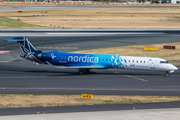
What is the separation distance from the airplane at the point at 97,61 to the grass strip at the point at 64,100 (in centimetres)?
1258

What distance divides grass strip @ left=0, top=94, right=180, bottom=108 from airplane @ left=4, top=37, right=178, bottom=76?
12.6 meters

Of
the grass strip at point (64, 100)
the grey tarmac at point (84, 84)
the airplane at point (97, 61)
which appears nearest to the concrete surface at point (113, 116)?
the grey tarmac at point (84, 84)

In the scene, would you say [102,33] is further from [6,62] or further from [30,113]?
[30,113]

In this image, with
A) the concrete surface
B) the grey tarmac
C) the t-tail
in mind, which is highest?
the t-tail

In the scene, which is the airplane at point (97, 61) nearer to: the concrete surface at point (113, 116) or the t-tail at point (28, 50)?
the t-tail at point (28, 50)

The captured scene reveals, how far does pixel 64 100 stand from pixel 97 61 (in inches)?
636

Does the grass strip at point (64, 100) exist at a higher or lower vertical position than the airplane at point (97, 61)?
lower

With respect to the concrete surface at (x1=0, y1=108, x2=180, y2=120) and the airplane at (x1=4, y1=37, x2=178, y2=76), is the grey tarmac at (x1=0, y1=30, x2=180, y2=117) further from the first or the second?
the airplane at (x1=4, y1=37, x2=178, y2=76)

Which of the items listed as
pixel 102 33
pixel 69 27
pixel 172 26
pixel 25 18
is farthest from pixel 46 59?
pixel 25 18

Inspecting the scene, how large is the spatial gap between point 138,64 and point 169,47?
24887mm

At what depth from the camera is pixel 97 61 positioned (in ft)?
152

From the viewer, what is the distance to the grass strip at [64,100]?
2927 centimetres

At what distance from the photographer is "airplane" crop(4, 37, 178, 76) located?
147ft

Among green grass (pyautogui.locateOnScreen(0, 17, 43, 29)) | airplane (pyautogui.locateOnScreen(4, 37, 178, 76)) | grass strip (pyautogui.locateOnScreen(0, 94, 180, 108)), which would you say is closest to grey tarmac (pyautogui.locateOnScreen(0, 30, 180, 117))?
airplane (pyautogui.locateOnScreen(4, 37, 178, 76))
